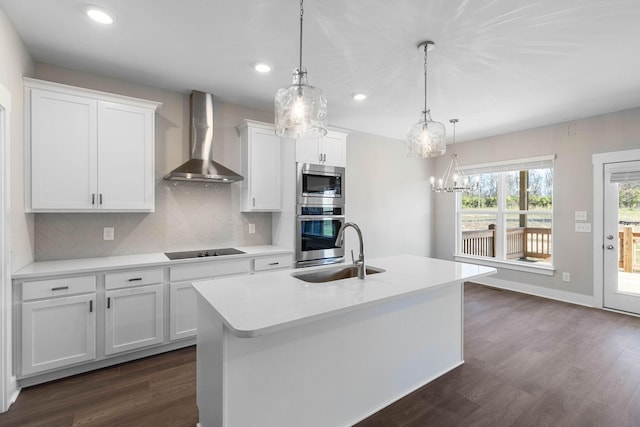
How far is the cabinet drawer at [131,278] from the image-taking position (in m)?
2.61

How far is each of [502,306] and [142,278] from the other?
178 inches

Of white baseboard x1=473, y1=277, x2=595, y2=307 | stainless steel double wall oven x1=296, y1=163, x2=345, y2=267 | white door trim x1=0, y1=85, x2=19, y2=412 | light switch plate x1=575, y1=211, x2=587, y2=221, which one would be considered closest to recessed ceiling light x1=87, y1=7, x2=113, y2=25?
white door trim x1=0, y1=85, x2=19, y2=412

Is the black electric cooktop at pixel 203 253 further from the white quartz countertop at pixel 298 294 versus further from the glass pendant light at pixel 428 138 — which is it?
→ the glass pendant light at pixel 428 138

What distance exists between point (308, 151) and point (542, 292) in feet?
13.9

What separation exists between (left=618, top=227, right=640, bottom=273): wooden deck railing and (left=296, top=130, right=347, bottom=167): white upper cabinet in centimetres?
381

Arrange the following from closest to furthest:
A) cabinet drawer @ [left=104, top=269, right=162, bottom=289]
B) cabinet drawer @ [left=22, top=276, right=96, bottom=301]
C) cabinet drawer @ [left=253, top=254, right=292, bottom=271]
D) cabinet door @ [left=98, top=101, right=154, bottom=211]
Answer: cabinet drawer @ [left=22, top=276, right=96, bottom=301] → cabinet drawer @ [left=104, top=269, right=162, bottom=289] → cabinet door @ [left=98, top=101, right=154, bottom=211] → cabinet drawer @ [left=253, top=254, right=292, bottom=271]

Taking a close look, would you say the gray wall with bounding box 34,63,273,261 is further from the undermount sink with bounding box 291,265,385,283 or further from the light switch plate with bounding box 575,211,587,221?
the light switch plate with bounding box 575,211,587,221

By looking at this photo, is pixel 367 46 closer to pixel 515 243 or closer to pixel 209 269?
pixel 209 269

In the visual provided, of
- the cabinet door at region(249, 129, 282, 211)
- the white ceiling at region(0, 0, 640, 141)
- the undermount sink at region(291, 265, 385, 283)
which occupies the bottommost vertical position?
the undermount sink at region(291, 265, 385, 283)

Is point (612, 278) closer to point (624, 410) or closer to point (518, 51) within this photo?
point (624, 410)

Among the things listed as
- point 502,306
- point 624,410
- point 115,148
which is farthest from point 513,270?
point 115,148

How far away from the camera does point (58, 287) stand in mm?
2398

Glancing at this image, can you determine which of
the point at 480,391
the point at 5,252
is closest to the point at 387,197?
the point at 480,391

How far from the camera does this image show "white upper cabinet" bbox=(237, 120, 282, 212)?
359 centimetres
